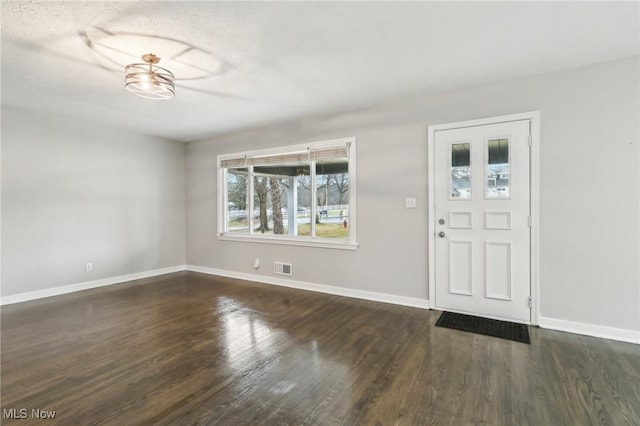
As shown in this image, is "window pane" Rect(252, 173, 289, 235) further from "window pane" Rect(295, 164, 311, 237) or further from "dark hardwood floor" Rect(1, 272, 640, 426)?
"dark hardwood floor" Rect(1, 272, 640, 426)

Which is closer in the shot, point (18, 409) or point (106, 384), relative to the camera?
point (18, 409)

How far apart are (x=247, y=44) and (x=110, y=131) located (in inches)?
144

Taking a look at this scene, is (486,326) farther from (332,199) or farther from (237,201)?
(237,201)

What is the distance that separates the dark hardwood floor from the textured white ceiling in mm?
2481

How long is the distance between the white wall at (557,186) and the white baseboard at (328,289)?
9 cm

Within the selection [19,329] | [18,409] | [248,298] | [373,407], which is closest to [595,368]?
[373,407]

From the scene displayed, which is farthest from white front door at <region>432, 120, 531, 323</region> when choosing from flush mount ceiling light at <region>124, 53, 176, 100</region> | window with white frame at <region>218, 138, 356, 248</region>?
flush mount ceiling light at <region>124, 53, 176, 100</region>

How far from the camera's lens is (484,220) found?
327cm

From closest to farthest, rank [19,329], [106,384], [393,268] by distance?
[106,384] < [19,329] < [393,268]

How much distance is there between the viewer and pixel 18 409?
1.83 meters

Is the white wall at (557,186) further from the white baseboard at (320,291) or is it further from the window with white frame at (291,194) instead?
the window with white frame at (291,194)

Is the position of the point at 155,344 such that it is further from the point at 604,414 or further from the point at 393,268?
the point at 604,414

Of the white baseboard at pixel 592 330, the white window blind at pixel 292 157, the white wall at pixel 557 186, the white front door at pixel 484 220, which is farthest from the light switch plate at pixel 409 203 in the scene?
the white baseboard at pixel 592 330

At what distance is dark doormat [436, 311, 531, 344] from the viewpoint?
9.30 ft
